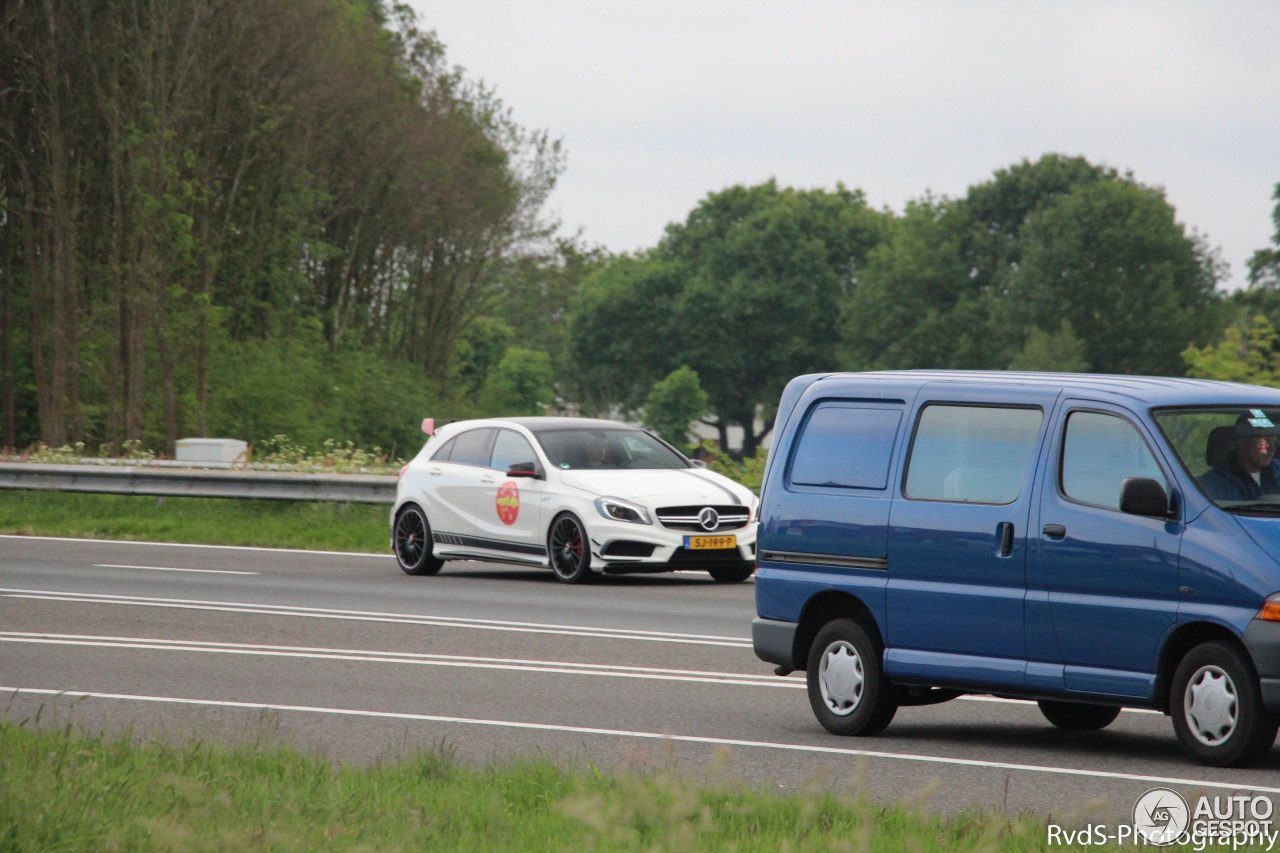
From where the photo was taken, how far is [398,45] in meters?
58.4

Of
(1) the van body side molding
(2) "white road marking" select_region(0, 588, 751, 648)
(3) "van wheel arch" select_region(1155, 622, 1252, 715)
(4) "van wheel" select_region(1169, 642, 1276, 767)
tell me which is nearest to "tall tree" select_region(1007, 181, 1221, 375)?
(2) "white road marking" select_region(0, 588, 751, 648)

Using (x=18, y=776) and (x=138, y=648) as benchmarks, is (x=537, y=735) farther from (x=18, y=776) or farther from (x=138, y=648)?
(x=138, y=648)

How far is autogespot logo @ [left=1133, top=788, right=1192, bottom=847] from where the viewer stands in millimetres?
6344

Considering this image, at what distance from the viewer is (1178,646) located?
8.45m

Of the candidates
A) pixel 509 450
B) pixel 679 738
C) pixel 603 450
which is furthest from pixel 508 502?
pixel 679 738

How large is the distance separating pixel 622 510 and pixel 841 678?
9.00 m

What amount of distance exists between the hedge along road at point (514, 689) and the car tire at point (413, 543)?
2.37 ft

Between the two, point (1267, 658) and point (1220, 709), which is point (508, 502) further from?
point (1267, 658)

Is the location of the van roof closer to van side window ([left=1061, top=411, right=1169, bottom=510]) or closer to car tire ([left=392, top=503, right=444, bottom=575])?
van side window ([left=1061, top=411, right=1169, bottom=510])

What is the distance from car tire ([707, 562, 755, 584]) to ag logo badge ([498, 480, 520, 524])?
2.10m

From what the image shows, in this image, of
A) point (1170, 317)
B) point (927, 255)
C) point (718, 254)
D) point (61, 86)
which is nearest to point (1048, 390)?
point (61, 86)

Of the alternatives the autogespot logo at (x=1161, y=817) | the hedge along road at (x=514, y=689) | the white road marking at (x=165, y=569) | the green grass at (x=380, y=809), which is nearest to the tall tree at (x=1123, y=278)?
the white road marking at (x=165, y=569)

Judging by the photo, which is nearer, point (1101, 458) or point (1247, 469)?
point (1247, 469)

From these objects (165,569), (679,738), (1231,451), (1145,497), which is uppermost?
(1231,451)
